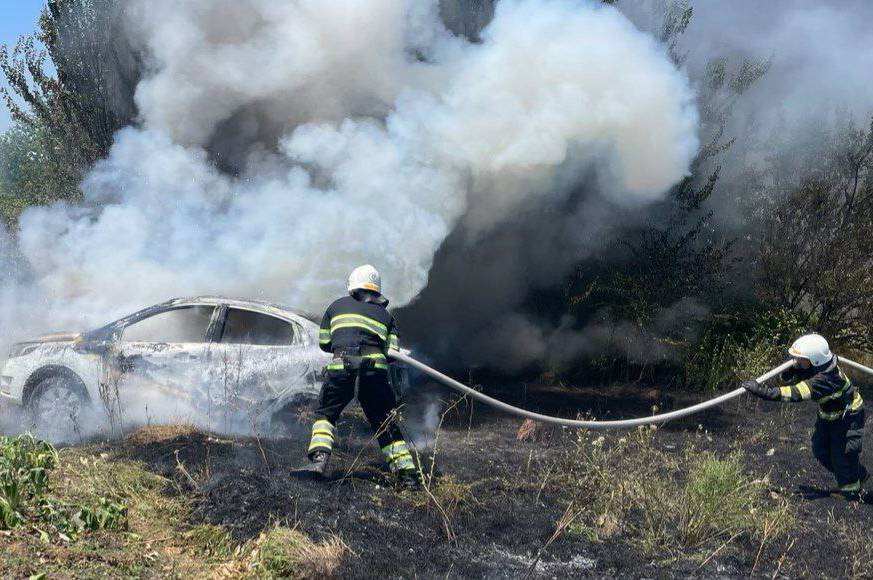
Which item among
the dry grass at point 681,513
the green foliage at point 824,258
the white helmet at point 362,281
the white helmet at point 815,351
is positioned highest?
the green foliage at point 824,258

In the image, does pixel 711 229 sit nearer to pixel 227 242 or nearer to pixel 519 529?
pixel 227 242

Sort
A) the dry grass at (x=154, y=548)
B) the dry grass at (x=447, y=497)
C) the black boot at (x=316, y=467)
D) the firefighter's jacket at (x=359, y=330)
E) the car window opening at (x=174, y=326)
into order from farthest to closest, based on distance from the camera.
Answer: the car window opening at (x=174, y=326)
the firefighter's jacket at (x=359, y=330)
the black boot at (x=316, y=467)
the dry grass at (x=447, y=497)
the dry grass at (x=154, y=548)

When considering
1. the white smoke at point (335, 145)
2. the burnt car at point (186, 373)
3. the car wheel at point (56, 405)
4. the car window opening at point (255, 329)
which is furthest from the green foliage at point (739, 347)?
the car wheel at point (56, 405)

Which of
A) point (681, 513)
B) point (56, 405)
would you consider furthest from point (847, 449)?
point (56, 405)

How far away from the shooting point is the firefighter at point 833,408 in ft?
22.5

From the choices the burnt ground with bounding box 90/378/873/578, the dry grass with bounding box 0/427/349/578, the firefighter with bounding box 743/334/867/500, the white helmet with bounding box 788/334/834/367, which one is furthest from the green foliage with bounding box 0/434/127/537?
the white helmet with bounding box 788/334/834/367

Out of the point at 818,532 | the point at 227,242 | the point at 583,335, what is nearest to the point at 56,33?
the point at 227,242

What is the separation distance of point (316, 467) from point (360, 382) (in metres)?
A: 0.72

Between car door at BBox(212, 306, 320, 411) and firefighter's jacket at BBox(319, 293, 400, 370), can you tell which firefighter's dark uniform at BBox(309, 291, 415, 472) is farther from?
car door at BBox(212, 306, 320, 411)

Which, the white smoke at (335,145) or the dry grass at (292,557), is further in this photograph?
the white smoke at (335,145)

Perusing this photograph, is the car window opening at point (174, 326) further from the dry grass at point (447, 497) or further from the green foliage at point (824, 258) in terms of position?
the green foliage at point (824, 258)

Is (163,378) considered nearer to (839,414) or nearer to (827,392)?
(827,392)

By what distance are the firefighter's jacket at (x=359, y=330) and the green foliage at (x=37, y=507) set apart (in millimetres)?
2024

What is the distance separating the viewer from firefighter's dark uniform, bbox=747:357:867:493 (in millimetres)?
6852
